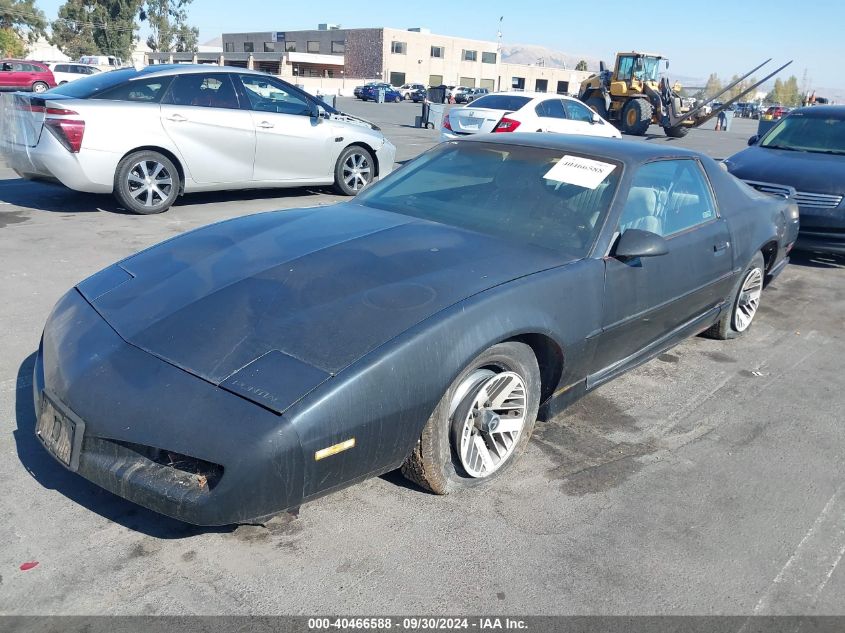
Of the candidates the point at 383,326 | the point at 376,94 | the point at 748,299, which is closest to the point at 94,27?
the point at 376,94

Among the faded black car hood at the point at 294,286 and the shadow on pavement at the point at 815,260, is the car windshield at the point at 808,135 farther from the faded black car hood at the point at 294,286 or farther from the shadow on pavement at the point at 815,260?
the faded black car hood at the point at 294,286

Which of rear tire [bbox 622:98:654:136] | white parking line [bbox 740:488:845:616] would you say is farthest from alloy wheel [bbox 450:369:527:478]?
rear tire [bbox 622:98:654:136]

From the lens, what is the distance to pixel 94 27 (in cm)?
7388

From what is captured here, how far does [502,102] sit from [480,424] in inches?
485

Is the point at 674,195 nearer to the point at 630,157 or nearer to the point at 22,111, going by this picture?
the point at 630,157

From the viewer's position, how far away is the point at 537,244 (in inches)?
137

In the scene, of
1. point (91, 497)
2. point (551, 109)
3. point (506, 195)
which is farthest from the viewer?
point (551, 109)

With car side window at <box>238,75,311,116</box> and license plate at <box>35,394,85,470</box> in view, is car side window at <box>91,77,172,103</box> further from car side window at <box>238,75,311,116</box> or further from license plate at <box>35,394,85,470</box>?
license plate at <box>35,394,85,470</box>

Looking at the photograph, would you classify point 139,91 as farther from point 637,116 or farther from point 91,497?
point 637,116

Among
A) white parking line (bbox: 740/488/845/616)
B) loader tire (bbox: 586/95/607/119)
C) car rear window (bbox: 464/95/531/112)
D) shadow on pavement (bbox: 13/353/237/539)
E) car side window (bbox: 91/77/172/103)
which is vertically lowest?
white parking line (bbox: 740/488/845/616)

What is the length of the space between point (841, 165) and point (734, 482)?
18.9 feet

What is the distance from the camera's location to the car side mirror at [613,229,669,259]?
3467 millimetres

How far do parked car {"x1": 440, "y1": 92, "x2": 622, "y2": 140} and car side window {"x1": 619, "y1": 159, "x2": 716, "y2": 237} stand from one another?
8867 mm

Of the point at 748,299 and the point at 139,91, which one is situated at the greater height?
the point at 139,91
